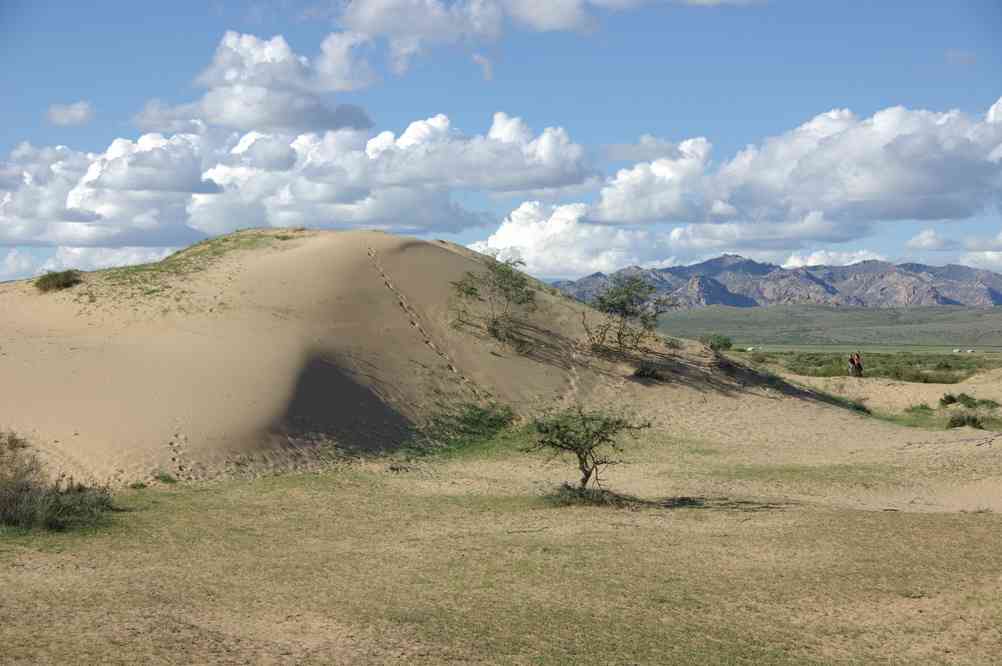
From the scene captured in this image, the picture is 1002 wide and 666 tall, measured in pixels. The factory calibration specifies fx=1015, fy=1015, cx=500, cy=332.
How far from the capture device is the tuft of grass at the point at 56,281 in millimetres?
37094

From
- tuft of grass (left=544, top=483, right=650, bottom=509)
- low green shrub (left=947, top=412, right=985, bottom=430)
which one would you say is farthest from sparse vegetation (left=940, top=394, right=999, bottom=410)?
tuft of grass (left=544, top=483, right=650, bottom=509)

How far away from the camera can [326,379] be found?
3156cm

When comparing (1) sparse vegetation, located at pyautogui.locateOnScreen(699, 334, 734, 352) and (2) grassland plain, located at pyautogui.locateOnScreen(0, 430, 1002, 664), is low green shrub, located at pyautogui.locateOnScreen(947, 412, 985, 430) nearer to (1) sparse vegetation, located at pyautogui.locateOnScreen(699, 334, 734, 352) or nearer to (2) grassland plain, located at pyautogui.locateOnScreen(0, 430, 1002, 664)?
(1) sparse vegetation, located at pyautogui.locateOnScreen(699, 334, 734, 352)

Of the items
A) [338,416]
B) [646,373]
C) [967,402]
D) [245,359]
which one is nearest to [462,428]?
[338,416]

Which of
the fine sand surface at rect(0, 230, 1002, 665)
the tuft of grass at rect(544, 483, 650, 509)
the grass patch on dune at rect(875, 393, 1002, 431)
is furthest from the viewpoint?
the grass patch on dune at rect(875, 393, 1002, 431)

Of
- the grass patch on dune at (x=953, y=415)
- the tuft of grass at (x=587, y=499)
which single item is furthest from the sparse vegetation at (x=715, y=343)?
the tuft of grass at (x=587, y=499)

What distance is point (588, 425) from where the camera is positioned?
2330cm

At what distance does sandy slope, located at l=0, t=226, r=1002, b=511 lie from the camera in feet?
82.3

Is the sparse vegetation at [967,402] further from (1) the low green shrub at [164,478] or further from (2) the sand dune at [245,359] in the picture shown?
(1) the low green shrub at [164,478]

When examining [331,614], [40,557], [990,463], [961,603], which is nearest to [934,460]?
[990,463]

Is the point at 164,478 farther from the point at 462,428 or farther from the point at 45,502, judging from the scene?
the point at 462,428

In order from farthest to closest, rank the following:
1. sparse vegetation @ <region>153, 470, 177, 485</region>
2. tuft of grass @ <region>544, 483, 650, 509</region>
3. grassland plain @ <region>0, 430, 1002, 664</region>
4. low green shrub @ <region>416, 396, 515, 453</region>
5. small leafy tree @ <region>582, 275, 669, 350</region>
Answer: small leafy tree @ <region>582, 275, 669, 350</region>, low green shrub @ <region>416, 396, 515, 453</region>, sparse vegetation @ <region>153, 470, 177, 485</region>, tuft of grass @ <region>544, 483, 650, 509</region>, grassland plain @ <region>0, 430, 1002, 664</region>

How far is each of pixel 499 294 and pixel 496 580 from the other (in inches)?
1110

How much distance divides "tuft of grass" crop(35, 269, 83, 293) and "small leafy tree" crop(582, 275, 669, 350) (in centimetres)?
1977
